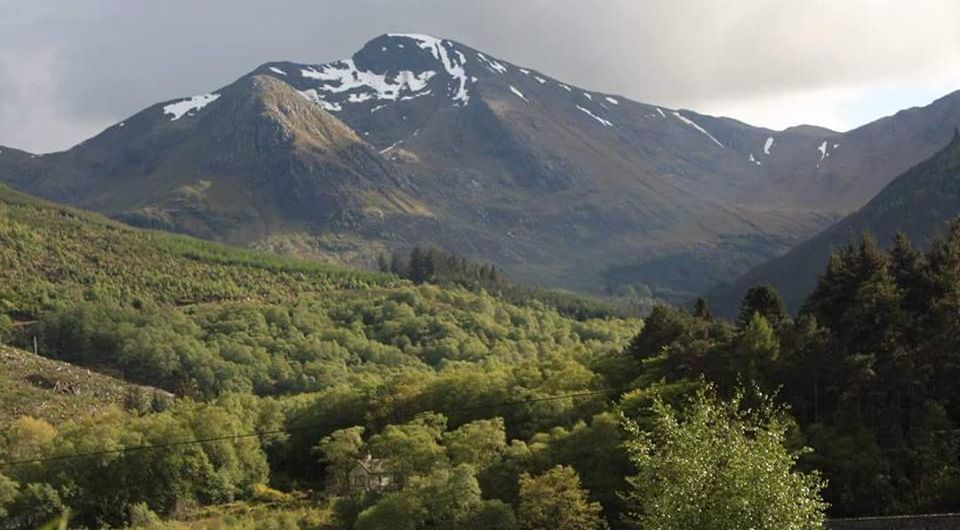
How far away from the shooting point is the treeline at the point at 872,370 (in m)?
55.5

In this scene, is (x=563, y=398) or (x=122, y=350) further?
(x=122, y=350)

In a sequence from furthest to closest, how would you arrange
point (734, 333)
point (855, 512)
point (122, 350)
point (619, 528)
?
point (122, 350) < point (734, 333) < point (619, 528) < point (855, 512)

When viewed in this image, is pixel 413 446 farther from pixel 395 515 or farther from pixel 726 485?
pixel 726 485

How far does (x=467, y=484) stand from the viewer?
64938 millimetres

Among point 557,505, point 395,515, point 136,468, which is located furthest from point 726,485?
point 136,468

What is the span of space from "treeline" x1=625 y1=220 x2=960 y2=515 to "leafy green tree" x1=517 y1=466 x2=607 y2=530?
11493 millimetres

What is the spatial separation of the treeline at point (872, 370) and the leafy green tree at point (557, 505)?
11493mm

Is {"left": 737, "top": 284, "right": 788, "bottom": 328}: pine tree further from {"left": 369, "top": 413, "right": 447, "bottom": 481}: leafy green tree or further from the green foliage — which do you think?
the green foliage

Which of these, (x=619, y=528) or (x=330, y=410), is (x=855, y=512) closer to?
(x=619, y=528)

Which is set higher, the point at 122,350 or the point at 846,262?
the point at 846,262

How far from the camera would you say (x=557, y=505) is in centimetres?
5966

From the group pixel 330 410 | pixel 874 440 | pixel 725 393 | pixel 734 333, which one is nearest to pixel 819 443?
pixel 874 440

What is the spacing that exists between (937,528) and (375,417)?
62.5 meters

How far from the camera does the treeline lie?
5547 centimetres
